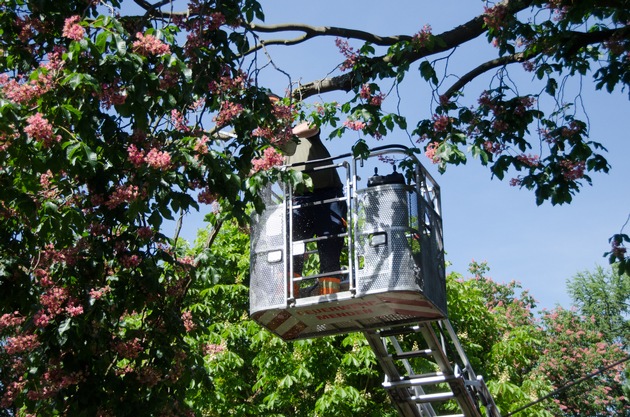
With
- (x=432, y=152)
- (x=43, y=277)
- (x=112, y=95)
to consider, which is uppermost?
(x=432, y=152)

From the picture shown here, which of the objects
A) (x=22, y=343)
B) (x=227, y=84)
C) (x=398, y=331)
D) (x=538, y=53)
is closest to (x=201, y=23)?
(x=227, y=84)

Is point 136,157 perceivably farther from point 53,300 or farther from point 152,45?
point 53,300

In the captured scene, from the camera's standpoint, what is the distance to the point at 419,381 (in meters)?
10.4

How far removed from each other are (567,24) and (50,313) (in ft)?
18.0

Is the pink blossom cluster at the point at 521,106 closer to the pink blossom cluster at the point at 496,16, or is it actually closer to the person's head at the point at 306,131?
the pink blossom cluster at the point at 496,16

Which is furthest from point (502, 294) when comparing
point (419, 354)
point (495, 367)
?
point (419, 354)

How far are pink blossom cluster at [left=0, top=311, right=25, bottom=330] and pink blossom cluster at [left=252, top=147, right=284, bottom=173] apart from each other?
2.32 metres

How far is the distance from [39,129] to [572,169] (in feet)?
17.0

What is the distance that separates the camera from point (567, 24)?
862 centimetres

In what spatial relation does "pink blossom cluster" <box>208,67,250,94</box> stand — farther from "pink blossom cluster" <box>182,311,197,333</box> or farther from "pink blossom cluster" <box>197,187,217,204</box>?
"pink blossom cluster" <box>182,311,197,333</box>

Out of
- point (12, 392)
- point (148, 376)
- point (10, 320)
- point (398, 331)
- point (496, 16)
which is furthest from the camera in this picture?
point (398, 331)

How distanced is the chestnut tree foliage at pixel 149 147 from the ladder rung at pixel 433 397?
286 centimetres

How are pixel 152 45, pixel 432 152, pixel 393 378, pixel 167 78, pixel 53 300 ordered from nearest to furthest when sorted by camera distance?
1. pixel 152 45
2. pixel 167 78
3. pixel 53 300
4. pixel 432 152
5. pixel 393 378

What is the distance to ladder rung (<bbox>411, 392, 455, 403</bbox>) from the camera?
34.2 ft
